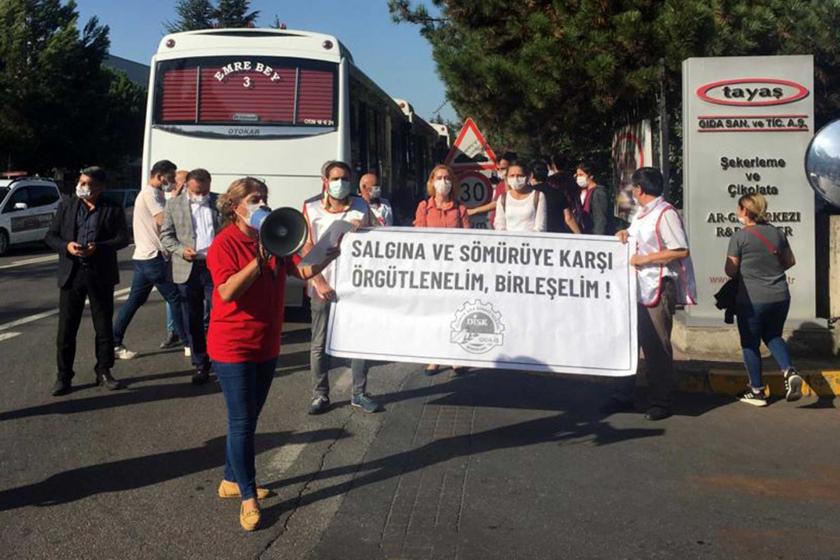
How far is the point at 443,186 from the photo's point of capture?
7.83m

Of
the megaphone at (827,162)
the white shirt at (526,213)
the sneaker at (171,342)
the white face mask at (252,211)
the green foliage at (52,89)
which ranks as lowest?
the sneaker at (171,342)

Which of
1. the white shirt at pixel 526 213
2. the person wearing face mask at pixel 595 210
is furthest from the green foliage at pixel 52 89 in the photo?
the white shirt at pixel 526 213

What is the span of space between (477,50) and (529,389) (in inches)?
263

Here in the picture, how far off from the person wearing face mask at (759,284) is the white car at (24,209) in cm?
1836

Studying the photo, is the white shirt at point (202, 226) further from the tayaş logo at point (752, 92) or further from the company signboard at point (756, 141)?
the tayaş logo at point (752, 92)

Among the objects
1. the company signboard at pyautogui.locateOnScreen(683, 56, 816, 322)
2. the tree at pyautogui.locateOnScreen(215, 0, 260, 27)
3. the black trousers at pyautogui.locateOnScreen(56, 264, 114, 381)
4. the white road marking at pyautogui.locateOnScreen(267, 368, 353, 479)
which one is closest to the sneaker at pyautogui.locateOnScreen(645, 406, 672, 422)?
the company signboard at pyautogui.locateOnScreen(683, 56, 816, 322)

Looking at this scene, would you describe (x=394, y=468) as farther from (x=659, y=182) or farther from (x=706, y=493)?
(x=659, y=182)

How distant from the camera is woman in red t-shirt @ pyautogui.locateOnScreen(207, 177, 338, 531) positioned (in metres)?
4.38

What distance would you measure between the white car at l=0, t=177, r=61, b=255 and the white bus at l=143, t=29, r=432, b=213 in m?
11.6

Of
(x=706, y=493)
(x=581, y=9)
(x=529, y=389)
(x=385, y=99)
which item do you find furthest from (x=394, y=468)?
(x=385, y=99)

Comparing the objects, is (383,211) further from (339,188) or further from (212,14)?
(212,14)

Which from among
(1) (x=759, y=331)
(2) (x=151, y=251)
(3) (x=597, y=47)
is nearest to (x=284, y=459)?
(2) (x=151, y=251)

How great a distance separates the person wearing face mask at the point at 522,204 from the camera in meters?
7.75

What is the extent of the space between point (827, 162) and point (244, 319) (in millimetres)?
5695
